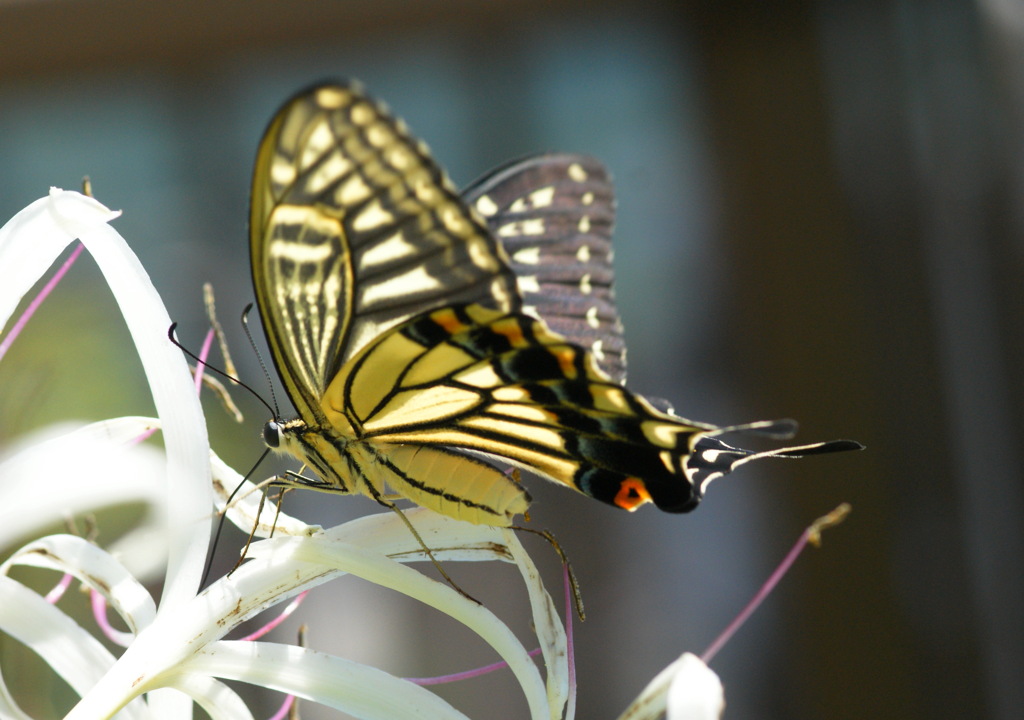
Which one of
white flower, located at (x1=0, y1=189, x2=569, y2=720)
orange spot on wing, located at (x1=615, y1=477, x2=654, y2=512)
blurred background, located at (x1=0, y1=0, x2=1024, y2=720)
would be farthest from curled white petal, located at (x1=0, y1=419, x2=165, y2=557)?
blurred background, located at (x1=0, y1=0, x2=1024, y2=720)

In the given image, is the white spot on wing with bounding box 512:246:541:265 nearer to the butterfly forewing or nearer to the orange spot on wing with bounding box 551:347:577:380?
the butterfly forewing

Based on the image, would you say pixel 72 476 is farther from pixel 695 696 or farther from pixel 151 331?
pixel 695 696

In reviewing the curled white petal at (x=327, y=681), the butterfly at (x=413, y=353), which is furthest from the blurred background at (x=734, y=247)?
the curled white petal at (x=327, y=681)

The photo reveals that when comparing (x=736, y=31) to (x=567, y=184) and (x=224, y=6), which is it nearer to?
(x=224, y=6)

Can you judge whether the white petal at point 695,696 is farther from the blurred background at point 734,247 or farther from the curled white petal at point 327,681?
the blurred background at point 734,247

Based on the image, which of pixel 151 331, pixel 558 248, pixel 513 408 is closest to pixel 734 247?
pixel 558 248

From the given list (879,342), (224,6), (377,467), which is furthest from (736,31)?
(377,467)
